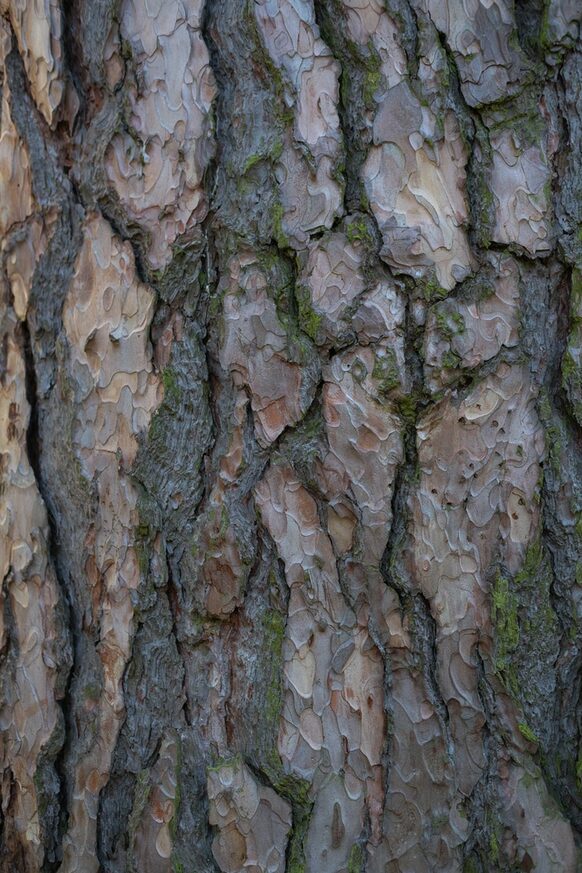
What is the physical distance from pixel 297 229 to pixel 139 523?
42 centimetres

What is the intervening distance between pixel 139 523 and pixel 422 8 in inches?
28.6

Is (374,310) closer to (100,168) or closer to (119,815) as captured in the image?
(100,168)

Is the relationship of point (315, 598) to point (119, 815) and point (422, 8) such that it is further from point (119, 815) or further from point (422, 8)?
point (422, 8)

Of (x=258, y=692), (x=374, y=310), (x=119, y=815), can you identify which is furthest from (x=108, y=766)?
(x=374, y=310)

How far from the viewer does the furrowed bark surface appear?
3.09 ft

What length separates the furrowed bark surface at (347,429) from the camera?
942 mm

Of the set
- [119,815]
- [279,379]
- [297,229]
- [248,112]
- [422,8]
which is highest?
[422,8]

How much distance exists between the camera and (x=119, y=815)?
1.01 metres

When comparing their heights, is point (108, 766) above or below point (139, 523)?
below

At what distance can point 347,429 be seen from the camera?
95cm

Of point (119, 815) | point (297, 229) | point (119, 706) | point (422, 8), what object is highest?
point (422, 8)

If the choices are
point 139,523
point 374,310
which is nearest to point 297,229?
point 374,310

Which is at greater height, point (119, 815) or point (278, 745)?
point (278, 745)

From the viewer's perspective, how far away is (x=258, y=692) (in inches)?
38.2
